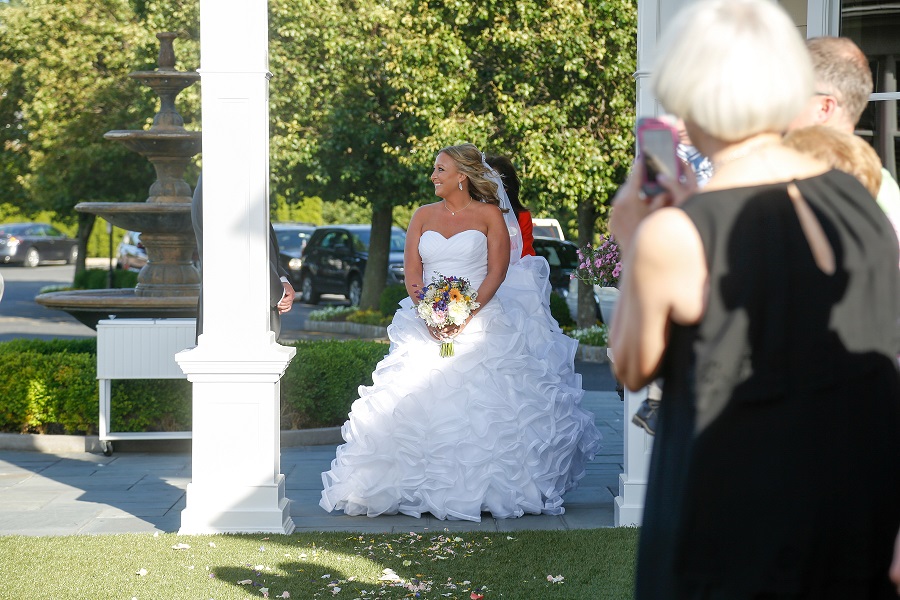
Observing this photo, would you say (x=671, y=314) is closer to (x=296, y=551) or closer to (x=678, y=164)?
(x=678, y=164)

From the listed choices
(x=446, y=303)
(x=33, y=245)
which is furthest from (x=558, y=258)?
(x=33, y=245)

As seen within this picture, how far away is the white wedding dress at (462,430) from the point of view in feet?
20.6

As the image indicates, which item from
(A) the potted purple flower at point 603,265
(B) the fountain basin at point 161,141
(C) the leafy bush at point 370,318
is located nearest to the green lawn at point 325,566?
(A) the potted purple flower at point 603,265

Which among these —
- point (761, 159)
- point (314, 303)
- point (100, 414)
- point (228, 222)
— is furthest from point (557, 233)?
point (761, 159)

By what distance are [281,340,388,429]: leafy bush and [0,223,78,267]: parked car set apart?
3692 cm

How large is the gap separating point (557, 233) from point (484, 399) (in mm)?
18635

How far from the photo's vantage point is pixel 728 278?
78.6 inches

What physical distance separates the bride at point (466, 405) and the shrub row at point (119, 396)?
2237 mm

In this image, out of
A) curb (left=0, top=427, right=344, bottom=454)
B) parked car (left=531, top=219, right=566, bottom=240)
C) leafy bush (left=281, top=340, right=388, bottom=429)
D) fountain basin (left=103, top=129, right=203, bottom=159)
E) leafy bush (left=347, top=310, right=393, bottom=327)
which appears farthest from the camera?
parked car (left=531, top=219, right=566, bottom=240)

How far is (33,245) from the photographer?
43.2 metres

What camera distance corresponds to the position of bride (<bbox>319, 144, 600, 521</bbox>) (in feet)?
20.7

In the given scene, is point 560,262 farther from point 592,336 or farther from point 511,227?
point 511,227

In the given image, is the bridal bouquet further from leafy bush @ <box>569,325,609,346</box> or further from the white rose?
leafy bush @ <box>569,325,609,346</box>

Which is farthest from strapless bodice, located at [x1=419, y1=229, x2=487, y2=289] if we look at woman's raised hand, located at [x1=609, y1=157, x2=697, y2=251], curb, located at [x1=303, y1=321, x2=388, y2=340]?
curb, located at [x1=303, y1=321, x2=388, y2=340]
